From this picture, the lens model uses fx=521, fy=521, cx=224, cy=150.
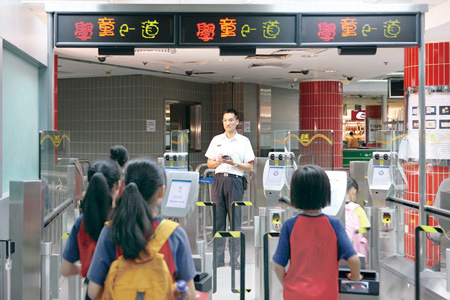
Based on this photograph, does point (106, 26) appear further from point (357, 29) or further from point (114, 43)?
point (357, 29)

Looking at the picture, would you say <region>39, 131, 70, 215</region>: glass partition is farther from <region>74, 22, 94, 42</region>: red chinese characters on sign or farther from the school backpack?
the school backpack

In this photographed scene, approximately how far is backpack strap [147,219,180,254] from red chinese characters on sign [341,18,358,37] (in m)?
2.72

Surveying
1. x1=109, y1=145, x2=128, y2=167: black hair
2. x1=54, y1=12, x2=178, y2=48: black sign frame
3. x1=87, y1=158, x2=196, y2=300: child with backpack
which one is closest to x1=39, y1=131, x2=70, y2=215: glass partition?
x1=109, y1=145, x2=128, y2=167: black hair

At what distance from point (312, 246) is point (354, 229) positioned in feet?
4.65

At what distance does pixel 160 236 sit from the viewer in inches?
70.4

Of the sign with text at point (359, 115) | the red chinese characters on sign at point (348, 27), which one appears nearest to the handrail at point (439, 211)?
the red chinese characters on sign at point (348, 27)

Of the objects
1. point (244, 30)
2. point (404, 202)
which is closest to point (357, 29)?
point (244, 30)

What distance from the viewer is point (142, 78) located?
11.0 m

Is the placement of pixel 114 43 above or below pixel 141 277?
above

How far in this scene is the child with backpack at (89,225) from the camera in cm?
215

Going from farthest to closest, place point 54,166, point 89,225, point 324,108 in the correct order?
point 324,108 < point 54,166 < point 89,225

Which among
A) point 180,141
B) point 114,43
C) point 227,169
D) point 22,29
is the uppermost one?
point 22,29

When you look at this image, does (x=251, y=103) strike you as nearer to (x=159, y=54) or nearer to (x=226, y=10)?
(x=159, y=54)

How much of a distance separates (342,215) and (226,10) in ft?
5.82
